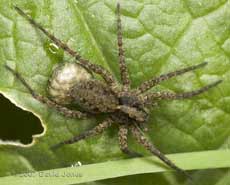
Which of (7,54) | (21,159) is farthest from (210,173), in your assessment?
(7,54)

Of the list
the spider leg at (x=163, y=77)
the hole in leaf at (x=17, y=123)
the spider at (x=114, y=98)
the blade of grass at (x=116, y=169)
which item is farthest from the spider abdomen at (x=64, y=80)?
the blade of grass at (x=116, y=169)

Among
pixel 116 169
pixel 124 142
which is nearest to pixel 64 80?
pixel 124 142

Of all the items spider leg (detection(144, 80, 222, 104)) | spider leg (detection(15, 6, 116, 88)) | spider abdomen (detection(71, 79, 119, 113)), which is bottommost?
spider leg (detection(144, 80, 222, 104))

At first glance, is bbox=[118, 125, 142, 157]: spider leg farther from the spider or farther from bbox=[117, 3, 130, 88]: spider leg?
bbox=[117, 3, 130, 88]: spider leg

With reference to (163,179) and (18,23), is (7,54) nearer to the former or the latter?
(18,23)

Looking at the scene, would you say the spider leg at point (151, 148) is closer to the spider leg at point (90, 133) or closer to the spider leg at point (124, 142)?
the spider leg at point (124, 142)

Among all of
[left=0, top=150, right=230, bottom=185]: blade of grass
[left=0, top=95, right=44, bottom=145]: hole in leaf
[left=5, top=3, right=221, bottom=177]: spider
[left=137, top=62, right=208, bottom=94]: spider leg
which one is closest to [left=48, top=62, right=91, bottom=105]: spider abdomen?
[left=5, top=3, right=221, bottom=177]: spider
